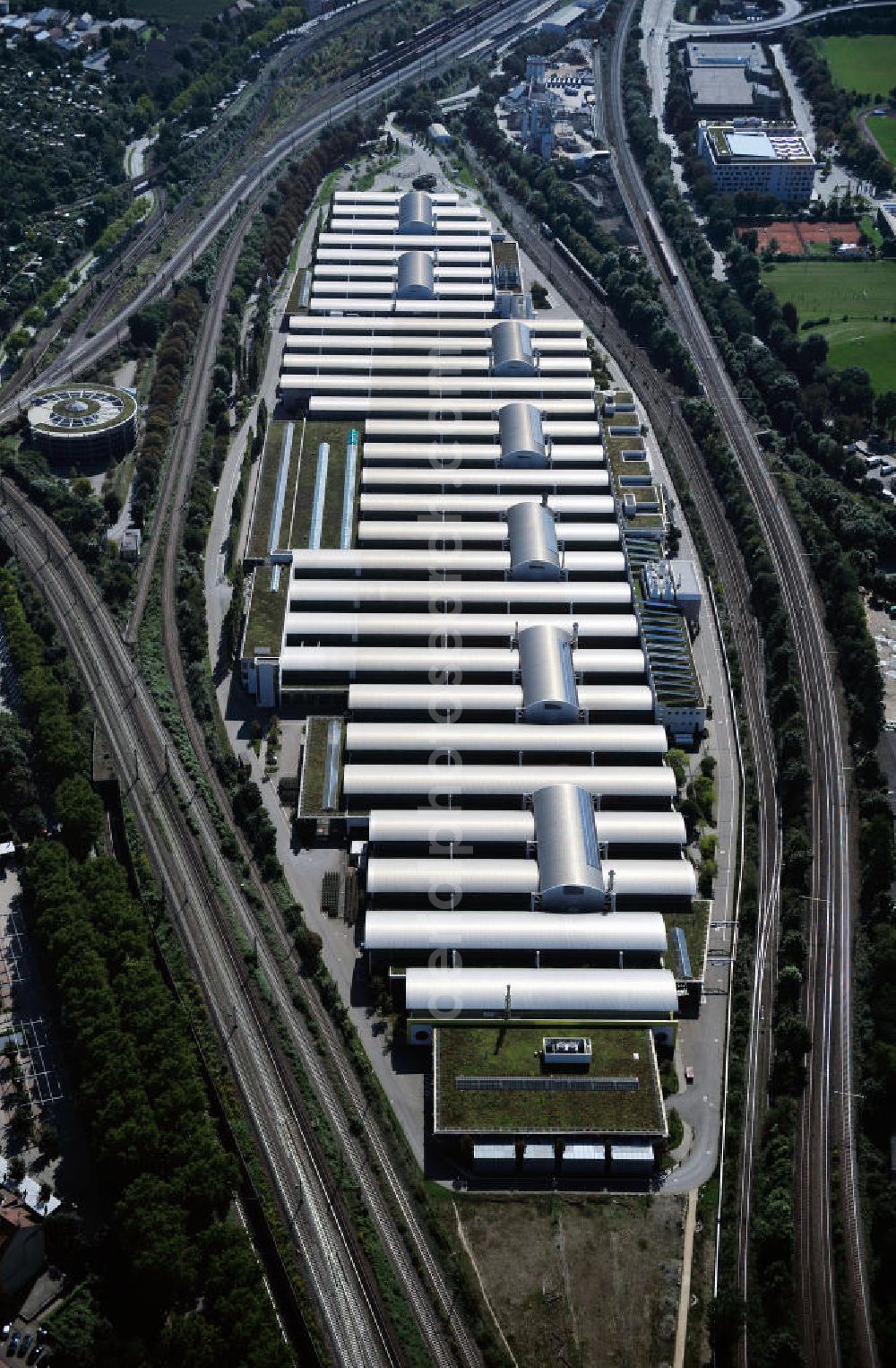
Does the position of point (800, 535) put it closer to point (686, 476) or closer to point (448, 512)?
point (686, 476)

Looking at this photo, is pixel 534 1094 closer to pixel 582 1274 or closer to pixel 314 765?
pixel 582 1274

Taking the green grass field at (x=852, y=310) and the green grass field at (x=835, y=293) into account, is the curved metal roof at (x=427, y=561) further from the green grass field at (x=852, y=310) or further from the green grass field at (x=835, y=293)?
the green grass field at (x=835, y=293)

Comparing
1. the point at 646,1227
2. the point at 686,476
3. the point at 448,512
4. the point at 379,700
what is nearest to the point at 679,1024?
the point at 646,1227

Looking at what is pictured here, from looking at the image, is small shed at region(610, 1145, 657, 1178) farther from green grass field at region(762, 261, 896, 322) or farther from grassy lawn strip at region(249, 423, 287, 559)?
green grass field at region(762, 261, 896, 322)

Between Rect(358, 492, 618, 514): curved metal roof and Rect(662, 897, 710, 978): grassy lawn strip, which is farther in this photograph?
Rect(358, 492, 618, 514): curved metal roof

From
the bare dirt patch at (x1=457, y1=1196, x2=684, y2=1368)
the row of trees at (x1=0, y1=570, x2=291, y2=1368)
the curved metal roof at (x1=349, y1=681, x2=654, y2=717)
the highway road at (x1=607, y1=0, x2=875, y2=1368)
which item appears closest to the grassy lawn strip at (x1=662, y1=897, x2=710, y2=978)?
the highway road at (x1=607, y1=0, x2=875, y2=1368)
